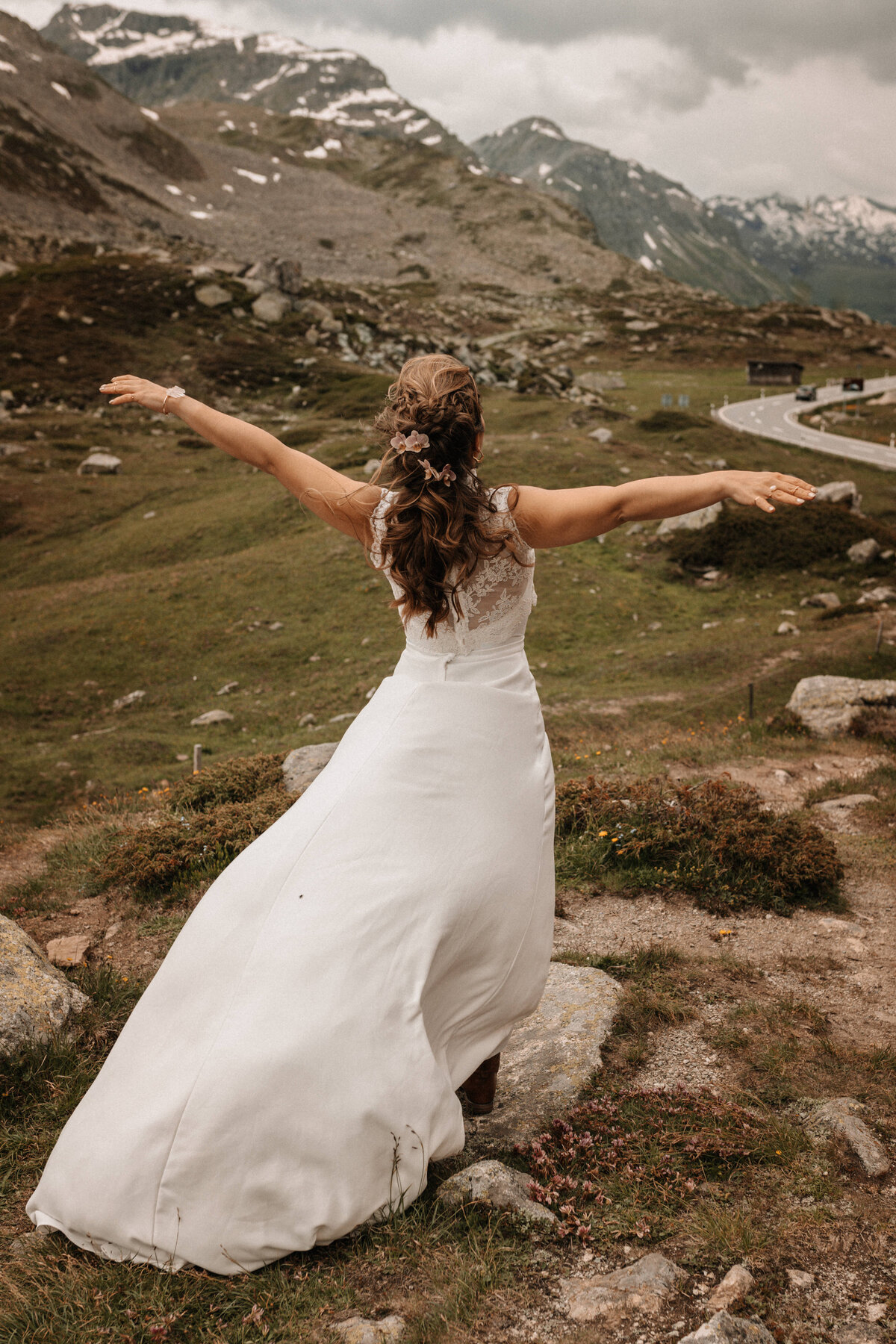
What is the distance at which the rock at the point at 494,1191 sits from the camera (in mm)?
3926

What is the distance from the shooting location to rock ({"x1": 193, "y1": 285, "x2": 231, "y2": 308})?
2210 inches

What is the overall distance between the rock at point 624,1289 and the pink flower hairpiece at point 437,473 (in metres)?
3.55

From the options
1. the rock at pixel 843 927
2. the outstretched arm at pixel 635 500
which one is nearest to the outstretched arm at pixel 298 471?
the outstretched arm at pixel 635 500

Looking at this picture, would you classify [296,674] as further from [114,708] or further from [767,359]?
[767,359]

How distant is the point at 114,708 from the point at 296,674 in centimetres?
422

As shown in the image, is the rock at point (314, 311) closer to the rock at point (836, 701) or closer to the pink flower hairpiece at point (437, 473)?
the rock at point (836, 701)

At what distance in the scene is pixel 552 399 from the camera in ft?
146

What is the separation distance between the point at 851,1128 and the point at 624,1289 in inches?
67.9

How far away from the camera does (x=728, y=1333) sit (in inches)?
124

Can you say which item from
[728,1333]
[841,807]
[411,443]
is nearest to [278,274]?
[841,807]

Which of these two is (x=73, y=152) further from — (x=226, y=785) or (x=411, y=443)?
Answer: (x=411, y=443)

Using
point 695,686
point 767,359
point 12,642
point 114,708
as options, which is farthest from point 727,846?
point 767,359

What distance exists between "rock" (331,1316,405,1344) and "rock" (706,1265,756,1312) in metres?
1.28

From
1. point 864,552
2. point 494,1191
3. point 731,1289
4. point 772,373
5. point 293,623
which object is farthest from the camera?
point 772,373
